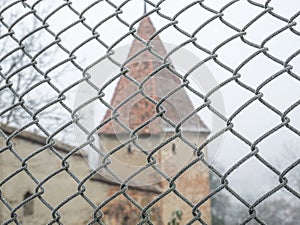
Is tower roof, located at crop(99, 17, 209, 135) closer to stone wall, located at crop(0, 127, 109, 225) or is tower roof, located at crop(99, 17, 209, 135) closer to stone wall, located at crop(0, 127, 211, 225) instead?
stone wall, located at crop(0, 127, 211, 225)

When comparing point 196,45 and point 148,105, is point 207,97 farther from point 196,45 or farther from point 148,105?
point 148,105

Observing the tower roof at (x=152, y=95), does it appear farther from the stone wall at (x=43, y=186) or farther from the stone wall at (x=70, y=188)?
the stone wall at (x=43, y=186)

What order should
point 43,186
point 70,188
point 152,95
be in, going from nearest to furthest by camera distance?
point 152,95
point 43,186
point 70,188

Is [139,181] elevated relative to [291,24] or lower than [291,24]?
elevated

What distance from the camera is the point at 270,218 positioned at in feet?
4.95

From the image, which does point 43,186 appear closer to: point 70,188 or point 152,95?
point 70,188

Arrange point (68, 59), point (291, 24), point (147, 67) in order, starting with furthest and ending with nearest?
point (147, 67)
point (68, 59)
point (291, 24)

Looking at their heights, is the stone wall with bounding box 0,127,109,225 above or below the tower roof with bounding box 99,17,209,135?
above

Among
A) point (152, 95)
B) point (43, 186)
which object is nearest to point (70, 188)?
point (43, 186)

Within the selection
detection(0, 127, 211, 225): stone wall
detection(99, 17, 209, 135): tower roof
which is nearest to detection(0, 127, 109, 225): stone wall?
detection(0, 127, 211, 225): stone wall

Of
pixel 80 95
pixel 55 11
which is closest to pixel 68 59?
pixel 55 11

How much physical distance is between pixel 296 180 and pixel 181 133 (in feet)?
0.90

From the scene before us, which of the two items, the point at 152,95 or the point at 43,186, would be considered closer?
the point at 152,95

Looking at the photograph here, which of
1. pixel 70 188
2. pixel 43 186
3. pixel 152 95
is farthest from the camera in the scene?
pixel 70 188
